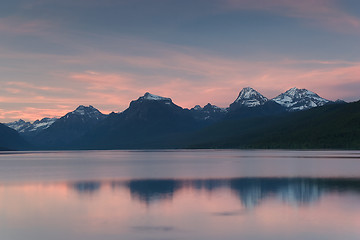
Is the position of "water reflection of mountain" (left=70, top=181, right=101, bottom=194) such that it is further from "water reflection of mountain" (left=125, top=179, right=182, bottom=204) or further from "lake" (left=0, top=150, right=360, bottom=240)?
"water reflection of mountain" (left=125, top=179, right=182, bottom=204)

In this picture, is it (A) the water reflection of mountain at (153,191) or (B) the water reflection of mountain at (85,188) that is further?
(B) the water reflection of mountain at (85,188)

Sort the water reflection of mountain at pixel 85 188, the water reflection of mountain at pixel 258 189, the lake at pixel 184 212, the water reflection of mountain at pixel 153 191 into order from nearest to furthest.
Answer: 1. the lake at pixel 184 212
2. the water reflection of mountain at pixel 258 189
3. the water reflection of mountain at pixel 153 191
4. the water reflection of mountain at pixel 85 188

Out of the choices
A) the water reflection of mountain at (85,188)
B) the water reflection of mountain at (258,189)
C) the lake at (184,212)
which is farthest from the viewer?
the water reflection of mountain at (85,188)

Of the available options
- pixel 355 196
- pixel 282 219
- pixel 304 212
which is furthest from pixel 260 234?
pixel 355 196

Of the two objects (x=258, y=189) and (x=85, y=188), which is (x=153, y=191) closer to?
(x=85, y=188)

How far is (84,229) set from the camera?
2856 centimetres

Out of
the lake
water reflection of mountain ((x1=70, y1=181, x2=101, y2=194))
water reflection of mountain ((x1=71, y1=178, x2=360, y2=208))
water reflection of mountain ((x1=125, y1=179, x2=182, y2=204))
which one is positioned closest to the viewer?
the lake

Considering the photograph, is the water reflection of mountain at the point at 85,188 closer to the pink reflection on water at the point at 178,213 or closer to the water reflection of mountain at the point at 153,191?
the pink reflection on water at the point at 178,213

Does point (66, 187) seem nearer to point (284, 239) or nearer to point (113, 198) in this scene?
point (113, 198)

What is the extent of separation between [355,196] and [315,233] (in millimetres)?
19462

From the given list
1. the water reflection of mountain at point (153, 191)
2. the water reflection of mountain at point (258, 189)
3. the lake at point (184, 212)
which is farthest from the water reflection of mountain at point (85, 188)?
the water reflection of mountain at point (153, 191)

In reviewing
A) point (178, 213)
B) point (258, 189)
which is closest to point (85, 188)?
point (258, 189)

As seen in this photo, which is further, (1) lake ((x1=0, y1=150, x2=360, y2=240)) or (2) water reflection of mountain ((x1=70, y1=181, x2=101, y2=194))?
(2) water reflection of mountain ((x1=70, y1=181, x2=101, y2=194))

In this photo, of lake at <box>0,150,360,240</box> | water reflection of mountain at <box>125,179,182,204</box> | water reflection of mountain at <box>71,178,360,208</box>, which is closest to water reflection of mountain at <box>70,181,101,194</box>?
water reflection of mountain at <box>71,178,360,208</box>
